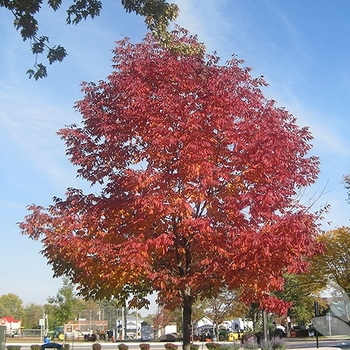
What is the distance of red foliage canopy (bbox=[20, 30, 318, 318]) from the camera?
1161 centimetres

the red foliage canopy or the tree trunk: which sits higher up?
the red foliage canopy

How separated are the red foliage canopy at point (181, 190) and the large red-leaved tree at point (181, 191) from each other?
0.03 meters

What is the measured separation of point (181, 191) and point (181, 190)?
0.17 feet

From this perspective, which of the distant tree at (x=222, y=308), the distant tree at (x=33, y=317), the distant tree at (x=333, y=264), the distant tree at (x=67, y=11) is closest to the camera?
the distant tree at (x=67, y=11)

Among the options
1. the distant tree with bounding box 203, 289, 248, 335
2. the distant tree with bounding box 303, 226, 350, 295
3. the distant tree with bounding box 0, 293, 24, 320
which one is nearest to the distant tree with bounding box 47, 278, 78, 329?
the distant tree with bounding box 203, 289, 248, 335

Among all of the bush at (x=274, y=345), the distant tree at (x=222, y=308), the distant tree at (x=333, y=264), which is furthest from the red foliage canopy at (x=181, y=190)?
the distant tree at (x=222, y=308)

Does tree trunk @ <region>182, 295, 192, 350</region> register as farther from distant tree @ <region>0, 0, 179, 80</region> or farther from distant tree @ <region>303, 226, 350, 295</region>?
distant tree @ <region>303, 226, 350, 295</region>

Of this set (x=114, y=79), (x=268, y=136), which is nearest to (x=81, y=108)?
(x=114, y=79)

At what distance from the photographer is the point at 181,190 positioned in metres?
12.2

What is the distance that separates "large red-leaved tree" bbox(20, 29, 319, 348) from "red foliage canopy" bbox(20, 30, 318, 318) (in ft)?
0.09

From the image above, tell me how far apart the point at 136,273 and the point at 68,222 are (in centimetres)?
222

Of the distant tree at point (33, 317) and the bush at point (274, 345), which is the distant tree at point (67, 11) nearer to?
the bush at point (274, 345)

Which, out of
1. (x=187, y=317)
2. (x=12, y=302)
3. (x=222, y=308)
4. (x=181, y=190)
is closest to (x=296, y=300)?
(x=222, y=308)

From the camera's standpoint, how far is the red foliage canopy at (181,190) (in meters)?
11.6
